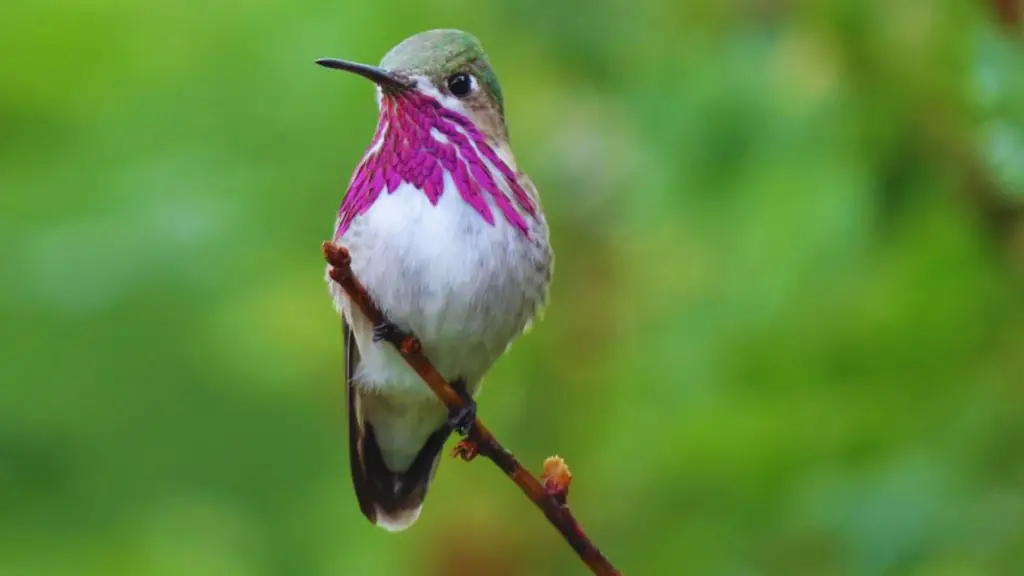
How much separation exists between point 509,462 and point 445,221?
80 centimetres

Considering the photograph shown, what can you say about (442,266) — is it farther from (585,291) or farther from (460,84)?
(585,291)

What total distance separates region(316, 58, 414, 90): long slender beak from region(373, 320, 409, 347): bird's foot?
1.44 feet

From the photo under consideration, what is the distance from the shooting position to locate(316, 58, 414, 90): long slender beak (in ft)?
6.45

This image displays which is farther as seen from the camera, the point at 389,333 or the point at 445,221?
the point at 445,221

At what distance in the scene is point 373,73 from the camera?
89.3 inches

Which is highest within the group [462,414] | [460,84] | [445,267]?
[460,84]

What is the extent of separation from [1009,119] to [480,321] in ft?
3.79

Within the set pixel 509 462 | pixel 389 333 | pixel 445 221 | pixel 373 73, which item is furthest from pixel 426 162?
pixel 509 462

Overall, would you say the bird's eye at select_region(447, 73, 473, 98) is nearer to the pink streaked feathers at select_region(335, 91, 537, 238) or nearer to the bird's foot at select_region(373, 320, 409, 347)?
the pink streaked feathers at select_region(335, 91, 537, 238)

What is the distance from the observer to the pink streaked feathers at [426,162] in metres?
2.72

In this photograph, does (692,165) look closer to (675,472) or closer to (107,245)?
(675,472)

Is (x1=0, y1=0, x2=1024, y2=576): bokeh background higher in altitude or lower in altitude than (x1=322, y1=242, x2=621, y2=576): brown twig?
higher

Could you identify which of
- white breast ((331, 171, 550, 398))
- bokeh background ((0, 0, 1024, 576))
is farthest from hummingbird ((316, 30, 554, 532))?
bokeh background ((0, 0, 1024, 576))

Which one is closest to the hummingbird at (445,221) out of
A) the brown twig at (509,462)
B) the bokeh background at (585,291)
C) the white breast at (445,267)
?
the white breast at (445,267)
